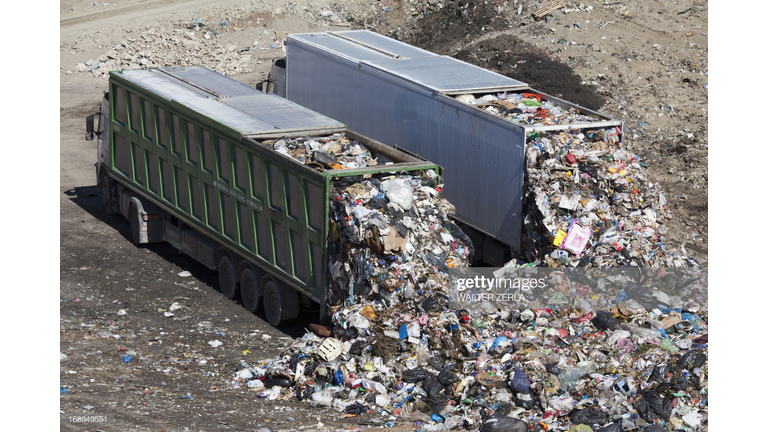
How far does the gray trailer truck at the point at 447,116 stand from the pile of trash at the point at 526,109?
0.04m

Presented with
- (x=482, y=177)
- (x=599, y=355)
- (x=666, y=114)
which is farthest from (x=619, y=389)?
(x=666, y=114)

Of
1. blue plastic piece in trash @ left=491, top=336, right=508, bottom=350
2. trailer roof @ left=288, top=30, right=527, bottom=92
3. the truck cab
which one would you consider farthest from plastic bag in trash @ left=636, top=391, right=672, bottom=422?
the truck cab

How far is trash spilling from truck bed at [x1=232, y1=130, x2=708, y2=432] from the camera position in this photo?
895 centimetres

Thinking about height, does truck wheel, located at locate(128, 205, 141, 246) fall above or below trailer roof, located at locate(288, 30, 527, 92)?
below

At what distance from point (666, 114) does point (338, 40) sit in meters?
7.34

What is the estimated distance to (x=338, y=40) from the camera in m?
17.0

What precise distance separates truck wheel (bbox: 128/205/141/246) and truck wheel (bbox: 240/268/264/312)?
9.63ft

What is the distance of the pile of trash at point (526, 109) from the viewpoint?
12617 millimetres

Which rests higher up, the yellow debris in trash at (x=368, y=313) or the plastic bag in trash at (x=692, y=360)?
the plastic bag in trash at (x=692, y=360)

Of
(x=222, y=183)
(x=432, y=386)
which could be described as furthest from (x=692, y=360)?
(x=222, y=183)

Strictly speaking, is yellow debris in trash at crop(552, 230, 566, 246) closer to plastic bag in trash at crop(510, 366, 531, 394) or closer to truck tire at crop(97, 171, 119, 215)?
plastic bag in trash at crop(510, 366, 531, 394)

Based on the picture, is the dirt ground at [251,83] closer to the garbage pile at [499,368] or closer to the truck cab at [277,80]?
the garbage pile at [499,368]

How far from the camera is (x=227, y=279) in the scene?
13.1 meters

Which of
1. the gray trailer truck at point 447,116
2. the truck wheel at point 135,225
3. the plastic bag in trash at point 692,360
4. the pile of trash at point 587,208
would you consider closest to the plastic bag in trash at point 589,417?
the plastic bag in trash at point 692,360
